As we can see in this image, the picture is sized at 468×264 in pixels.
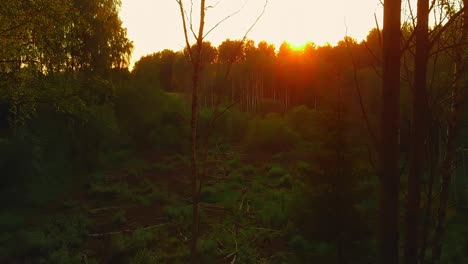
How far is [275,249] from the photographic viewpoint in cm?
1248

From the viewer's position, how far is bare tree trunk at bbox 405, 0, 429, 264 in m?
1.97

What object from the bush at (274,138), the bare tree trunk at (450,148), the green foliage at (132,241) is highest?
the bare tree trunk at (450,148)

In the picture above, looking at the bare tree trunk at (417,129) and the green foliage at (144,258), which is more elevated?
the bare tree trunk at (417,129)

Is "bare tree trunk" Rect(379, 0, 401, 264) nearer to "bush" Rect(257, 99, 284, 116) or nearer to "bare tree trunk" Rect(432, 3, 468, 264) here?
"bare tree trunk" Rect(432, 3, 468, 264)

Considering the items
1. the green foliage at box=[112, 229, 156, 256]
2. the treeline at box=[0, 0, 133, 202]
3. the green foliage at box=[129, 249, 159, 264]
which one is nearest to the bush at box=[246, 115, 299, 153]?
the treeline at box=[0, 0, 133, 202]

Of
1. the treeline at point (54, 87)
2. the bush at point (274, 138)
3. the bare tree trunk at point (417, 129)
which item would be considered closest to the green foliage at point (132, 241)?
the treeline at point (54, 87)

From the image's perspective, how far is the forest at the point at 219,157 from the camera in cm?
210

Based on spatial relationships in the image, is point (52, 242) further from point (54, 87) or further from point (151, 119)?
point (151, 119)

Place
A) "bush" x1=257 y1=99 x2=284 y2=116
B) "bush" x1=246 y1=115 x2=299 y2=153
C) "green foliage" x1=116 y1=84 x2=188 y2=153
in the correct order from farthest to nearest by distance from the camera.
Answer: "bush" x1=257 y1=99 x2=284 y2=116 < "bush" x1=246 y1=115 x2=299 y2=153 < "green foliage" x1=116 y1=84 x2=188 y2=153

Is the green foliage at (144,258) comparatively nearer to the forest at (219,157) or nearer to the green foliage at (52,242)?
the forest at (219,157)

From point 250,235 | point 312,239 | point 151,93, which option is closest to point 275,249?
point 250,235

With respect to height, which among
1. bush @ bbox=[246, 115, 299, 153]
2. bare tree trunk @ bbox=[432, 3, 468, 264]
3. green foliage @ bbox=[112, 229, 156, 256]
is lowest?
green foliage @ bbox=[112, 229, 156, 256]

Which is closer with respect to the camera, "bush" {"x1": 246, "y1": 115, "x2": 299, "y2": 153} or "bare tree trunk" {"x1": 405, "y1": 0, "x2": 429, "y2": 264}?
"bare tree trunk" {"x1": 405, "y1": 0, "x2": 429, "y2": 264}

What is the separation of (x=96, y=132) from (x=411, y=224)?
20840 mm
